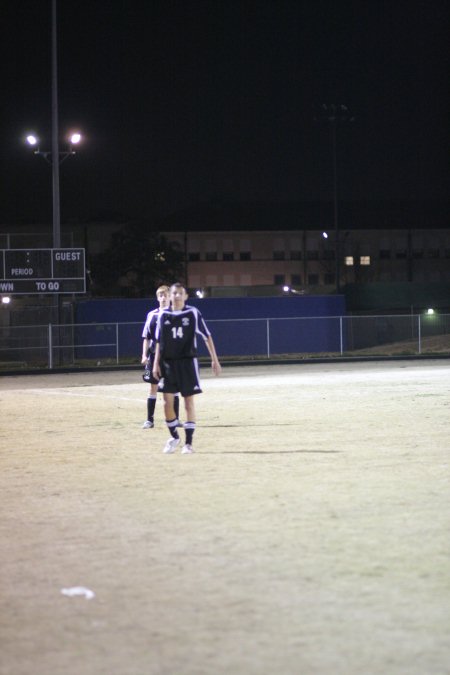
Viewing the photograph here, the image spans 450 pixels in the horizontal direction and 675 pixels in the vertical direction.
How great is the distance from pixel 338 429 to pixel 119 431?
3.40 metres

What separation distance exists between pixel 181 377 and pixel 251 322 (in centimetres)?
3177

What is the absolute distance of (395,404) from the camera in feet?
63.2

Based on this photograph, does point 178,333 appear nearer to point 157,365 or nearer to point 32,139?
point 157,365

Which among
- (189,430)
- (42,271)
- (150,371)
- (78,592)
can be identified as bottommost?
(78,592)

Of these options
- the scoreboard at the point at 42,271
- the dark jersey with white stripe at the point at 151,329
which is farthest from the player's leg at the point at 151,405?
the scoreboard at the point at 42,271

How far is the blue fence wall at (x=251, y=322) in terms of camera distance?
4384cm

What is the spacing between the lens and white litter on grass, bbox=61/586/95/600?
612 cm

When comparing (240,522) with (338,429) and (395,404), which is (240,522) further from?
(395,404)

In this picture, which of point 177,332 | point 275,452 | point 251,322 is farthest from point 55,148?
point 275,452

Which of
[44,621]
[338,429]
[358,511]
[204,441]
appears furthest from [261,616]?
[338,429]

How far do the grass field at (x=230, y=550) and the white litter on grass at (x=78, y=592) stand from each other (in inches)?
2.3

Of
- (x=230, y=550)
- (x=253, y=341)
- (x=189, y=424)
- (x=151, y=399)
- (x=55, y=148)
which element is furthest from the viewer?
(x=253, y=341)

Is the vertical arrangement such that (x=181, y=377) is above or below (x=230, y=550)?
above

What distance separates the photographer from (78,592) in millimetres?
6203
